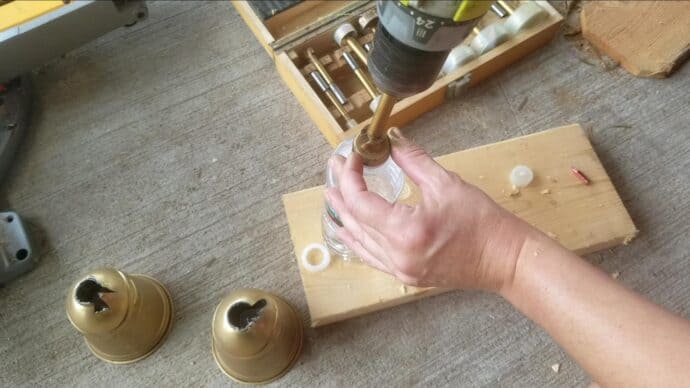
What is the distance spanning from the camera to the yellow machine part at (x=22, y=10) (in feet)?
2.87

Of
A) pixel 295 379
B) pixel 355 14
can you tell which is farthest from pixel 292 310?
pixel 355 14

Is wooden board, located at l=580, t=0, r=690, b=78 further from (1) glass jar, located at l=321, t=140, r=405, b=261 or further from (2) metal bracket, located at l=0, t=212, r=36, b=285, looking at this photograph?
(2) metal bracket, located at l=0, t=212, r=36, b=285

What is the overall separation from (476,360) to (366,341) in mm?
164

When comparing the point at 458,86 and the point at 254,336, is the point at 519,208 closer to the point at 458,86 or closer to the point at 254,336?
the point at 458,86

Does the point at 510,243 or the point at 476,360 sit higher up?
the point at 510,243

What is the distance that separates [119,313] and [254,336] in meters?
0.19

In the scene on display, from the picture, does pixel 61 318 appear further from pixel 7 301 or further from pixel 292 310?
pixel 292 310

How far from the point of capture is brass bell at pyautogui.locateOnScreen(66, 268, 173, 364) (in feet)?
2.33

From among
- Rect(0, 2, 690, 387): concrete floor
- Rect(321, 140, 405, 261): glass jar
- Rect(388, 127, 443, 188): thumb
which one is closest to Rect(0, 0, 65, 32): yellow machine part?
Rect(0, 2, 690, 387): concrete floor

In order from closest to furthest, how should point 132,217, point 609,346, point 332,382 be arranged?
1. point 609,346
2. point 332,382
3. point 132,217

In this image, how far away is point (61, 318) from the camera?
86 centimetres

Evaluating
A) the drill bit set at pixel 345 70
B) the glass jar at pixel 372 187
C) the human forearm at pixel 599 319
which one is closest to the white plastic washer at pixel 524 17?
the drill bit set at pixel 345 70

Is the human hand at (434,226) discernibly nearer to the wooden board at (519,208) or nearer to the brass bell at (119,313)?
the wooden board at (519,208)

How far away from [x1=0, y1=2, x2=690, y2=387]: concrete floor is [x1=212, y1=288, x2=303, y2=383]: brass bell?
0.13 ft
